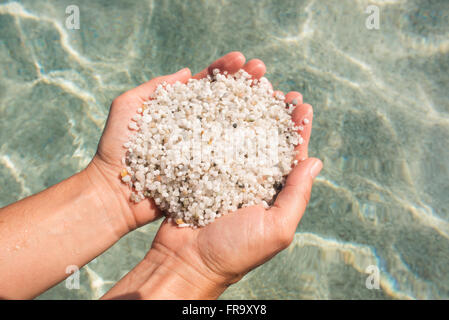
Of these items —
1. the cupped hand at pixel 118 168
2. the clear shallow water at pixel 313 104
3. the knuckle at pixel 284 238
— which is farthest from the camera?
the clear shallow water at pixel 313 104

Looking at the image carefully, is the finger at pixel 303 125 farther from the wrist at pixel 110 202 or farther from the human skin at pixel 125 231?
the wrist at pixel 110 202

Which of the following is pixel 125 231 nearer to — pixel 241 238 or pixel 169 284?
pixel 169 284

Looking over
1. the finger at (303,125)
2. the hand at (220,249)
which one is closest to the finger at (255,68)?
the finger at (303,125)

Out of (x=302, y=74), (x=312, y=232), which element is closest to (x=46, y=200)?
(x=312, y=232)

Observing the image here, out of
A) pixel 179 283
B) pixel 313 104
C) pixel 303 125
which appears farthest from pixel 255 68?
pixel 179 283

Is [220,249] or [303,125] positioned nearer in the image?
[220,249]
